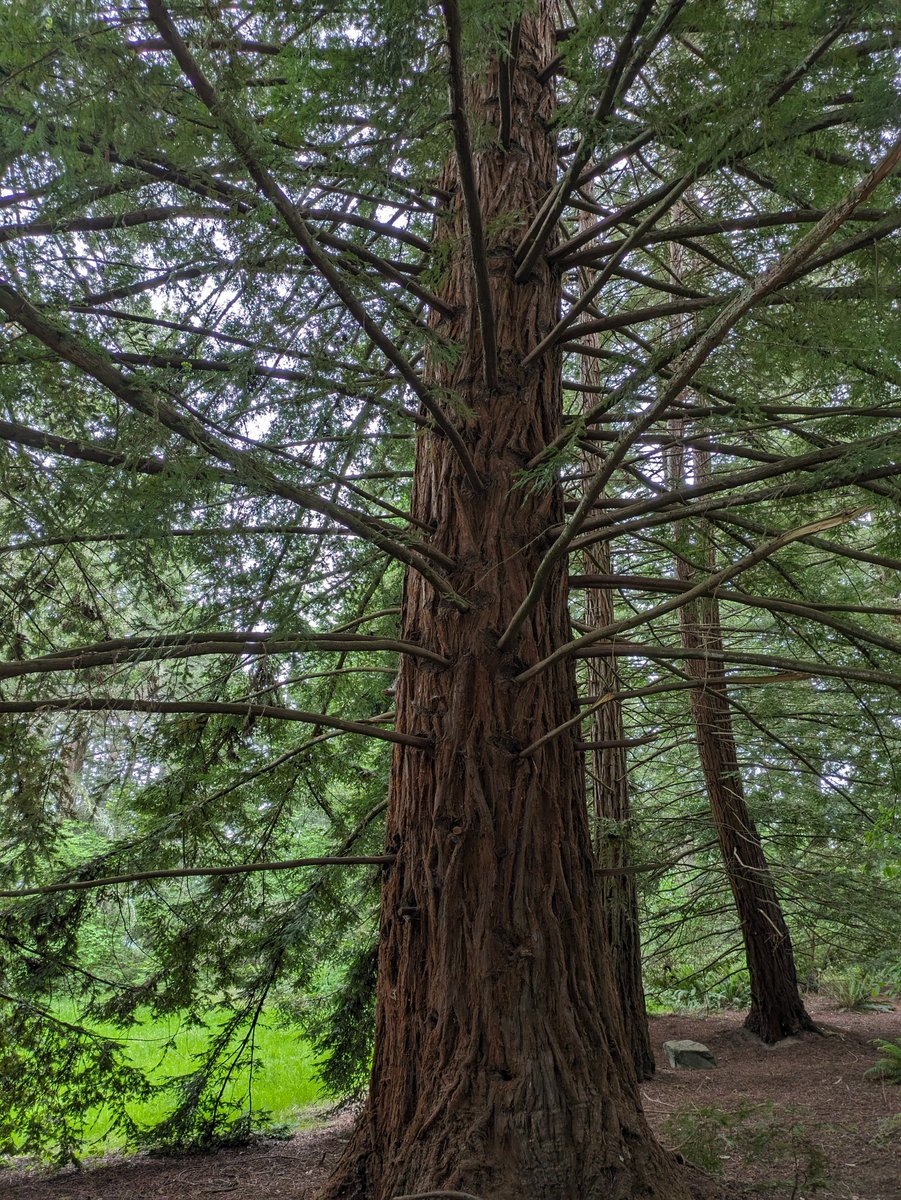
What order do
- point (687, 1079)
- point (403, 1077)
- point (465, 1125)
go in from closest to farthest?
point (465, 1125)
point (403, 1077)
point (687, 1079)

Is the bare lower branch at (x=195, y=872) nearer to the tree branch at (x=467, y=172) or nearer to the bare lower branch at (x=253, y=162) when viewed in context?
the bare lower branch at (x=253, y=162)

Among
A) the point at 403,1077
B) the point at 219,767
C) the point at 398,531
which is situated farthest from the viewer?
Answer: the point at 219,767

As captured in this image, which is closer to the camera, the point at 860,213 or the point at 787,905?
the point at 860,213

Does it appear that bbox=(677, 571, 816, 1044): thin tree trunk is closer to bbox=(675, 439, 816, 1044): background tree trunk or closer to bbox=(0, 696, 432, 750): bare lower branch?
bbox=(675, 439, 816, 1044): background tree trunk

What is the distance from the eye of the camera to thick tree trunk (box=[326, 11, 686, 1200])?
104 inches

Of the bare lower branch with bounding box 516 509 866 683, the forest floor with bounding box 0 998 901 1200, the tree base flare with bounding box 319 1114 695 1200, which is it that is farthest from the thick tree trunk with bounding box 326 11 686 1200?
the forest floor with bounding box 0 998 901 1200

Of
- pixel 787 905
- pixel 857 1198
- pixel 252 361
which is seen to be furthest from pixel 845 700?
pixel 252 361

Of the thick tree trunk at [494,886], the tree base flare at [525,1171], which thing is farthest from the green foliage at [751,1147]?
the tree base flare at [525,1171]

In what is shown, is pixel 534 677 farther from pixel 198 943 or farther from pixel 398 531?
pixel 198 943

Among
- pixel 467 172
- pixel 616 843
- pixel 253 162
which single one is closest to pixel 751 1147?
→ pixel 616 843

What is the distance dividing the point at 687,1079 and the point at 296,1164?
3263 mm

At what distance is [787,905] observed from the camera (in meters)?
9.16

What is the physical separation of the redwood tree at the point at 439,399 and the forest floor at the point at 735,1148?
116 centimetres

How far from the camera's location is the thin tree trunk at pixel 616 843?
635 centimetres
